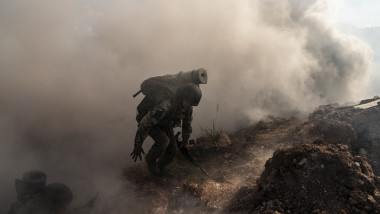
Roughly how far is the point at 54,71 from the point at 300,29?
755 cm

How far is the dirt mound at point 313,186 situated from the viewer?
9.48ft

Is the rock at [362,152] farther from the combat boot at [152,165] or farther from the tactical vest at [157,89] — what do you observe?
the combat boot at [152,165]

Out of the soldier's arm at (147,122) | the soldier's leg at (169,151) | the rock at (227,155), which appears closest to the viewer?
the soldier's arm at (147,122)

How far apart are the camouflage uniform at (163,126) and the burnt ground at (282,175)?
0.40 m

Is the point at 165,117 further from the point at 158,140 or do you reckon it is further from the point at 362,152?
the point at 362,152

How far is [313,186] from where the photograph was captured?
3.06m

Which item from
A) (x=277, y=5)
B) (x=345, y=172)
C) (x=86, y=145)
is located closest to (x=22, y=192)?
(x=86, y=145)

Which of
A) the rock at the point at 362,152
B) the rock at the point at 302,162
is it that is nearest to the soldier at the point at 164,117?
the rock at the point at 302,162

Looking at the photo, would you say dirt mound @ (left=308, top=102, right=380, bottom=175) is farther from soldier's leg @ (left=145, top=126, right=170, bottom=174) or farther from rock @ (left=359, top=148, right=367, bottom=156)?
soldier's leg @ (left=145, top=126, right=170, bottom=174)

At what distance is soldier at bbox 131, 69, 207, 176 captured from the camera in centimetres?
356

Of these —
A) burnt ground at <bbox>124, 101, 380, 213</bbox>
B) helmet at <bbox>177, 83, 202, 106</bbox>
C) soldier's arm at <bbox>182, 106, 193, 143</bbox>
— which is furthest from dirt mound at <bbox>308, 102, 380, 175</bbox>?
helmet at <bbox>177, 83, 202, 106</bbox>

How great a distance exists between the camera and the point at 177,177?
175 inches

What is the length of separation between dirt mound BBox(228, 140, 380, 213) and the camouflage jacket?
130cm

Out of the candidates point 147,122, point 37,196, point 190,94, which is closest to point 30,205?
point 37,196
